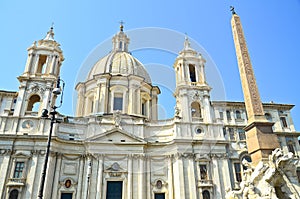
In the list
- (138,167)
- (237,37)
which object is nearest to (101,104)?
(138,167)

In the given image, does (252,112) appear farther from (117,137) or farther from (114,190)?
(114,190)

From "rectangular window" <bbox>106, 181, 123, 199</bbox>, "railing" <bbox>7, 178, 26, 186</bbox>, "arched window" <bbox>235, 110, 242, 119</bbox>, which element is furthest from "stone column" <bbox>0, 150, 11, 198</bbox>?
"arched window" <bbox>235, 110, 242, 119</bbox>

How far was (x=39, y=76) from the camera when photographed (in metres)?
28.8

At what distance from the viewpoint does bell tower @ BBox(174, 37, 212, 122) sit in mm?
28922

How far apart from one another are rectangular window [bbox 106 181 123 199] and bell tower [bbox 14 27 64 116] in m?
11.3

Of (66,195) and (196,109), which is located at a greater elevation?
(196,109)

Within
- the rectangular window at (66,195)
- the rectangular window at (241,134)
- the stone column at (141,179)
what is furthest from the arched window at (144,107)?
the rectangular window at (66,195)

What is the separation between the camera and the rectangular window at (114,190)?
24.1 meters

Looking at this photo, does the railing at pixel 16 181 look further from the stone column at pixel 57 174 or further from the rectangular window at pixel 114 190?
the rectangular window at pixel 114 190

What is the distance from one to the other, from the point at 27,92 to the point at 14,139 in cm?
596

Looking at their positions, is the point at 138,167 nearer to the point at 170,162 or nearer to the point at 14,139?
the point at 170,162

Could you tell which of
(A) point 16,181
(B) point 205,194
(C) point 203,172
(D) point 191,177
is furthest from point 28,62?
(B) point 205,194

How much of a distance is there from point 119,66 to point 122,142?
13831 millimetres

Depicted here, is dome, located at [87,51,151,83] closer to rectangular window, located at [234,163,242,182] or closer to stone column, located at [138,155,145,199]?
stone column, located at [138,155,145,199]
